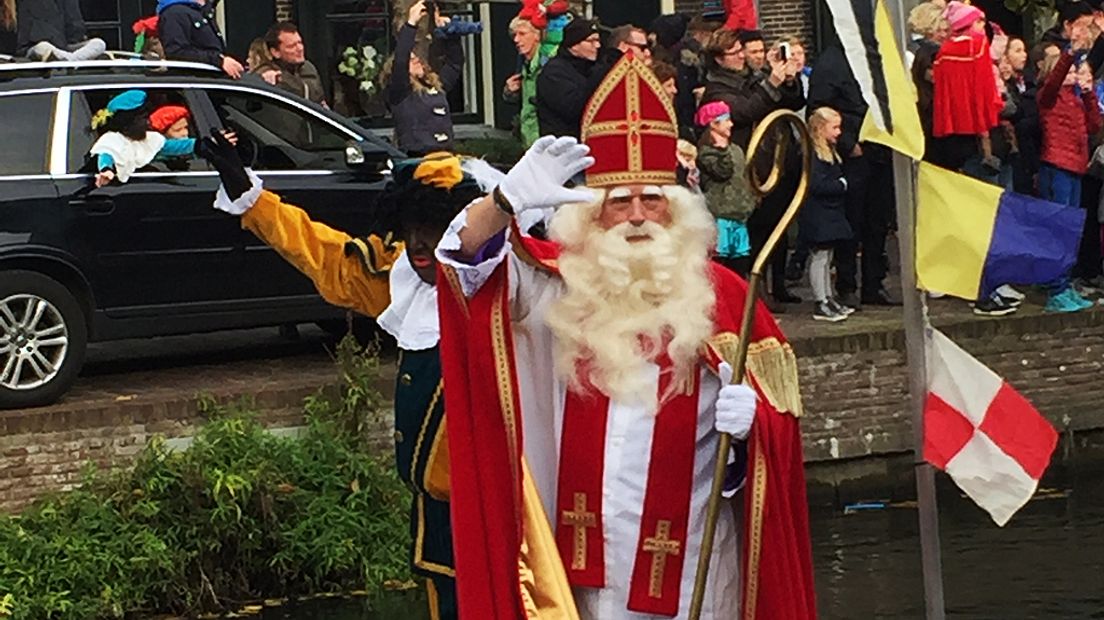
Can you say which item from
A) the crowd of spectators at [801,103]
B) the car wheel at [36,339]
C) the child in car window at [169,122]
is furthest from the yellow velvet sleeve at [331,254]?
the crowd of spectators at [801,103]

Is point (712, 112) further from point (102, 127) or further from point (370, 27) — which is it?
point (370, 27)

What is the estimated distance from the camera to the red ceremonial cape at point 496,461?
18.4 ft

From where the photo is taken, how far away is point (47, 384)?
11.6m

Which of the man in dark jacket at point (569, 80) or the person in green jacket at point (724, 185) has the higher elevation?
the man in dark jacket at point (569, 80)

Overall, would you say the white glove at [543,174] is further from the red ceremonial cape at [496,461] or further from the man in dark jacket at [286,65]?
the man in dark jacket at [286,65]

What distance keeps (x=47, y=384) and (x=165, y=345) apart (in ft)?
7.98

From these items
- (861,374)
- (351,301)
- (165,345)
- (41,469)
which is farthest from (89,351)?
(351,301)

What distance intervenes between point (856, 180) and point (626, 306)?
919cm

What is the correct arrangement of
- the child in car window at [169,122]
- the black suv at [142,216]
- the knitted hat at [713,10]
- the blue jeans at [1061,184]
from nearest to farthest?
the black suv at [142,216] < the child in car window at [169,122] < the blue jeans at [1061,184] < the knitted hat at [713,10]

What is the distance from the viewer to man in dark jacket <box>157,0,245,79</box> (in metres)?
14.2

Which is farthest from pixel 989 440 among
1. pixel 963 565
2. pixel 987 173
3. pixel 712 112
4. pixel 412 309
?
pixel 987 173

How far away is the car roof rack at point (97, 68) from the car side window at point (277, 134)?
0.19 metres

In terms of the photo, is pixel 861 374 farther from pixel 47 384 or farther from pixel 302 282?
pixel 47 384

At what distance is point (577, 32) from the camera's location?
13.6 m
